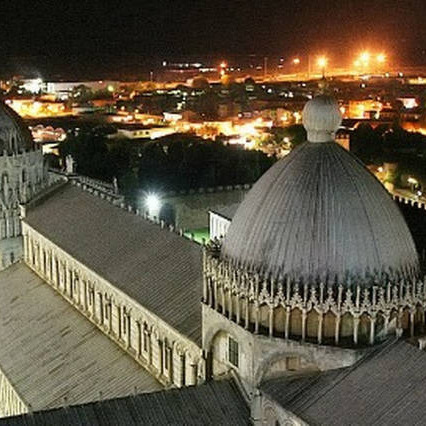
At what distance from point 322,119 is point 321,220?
13.3 ft

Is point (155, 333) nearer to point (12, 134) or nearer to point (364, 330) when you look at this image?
point (364, 330)

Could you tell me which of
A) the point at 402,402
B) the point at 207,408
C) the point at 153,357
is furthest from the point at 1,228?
the point at 402,402

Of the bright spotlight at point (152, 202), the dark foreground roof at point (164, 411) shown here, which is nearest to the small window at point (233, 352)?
the dark foreground roof at point (164, 411)

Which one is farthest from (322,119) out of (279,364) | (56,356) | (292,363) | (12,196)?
(12,196)

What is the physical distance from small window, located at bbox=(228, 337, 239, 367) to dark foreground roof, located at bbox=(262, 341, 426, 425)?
2.26 meters

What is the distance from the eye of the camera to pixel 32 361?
5109cm

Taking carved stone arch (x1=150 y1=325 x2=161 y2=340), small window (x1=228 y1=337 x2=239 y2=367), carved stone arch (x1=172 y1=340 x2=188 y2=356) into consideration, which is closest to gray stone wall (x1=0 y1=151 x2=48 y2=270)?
carved stone arch (x1=150 y1=325 x2=161 y2=340)

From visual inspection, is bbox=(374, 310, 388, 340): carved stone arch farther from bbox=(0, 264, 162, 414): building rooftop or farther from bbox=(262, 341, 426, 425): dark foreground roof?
bbox=(0, 264, 162, 414): building rooftop

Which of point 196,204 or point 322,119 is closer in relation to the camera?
point 322,119

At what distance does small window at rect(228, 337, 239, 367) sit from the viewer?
33.9 metres

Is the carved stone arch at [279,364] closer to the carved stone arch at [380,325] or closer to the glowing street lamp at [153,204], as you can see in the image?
the carved stone arch at [380,325]

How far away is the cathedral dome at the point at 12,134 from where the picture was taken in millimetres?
77250

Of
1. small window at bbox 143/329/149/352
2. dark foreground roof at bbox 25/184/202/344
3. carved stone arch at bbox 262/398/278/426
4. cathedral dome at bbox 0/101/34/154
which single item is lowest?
small window at bbox 143/329/149/352

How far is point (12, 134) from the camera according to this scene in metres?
77.8
